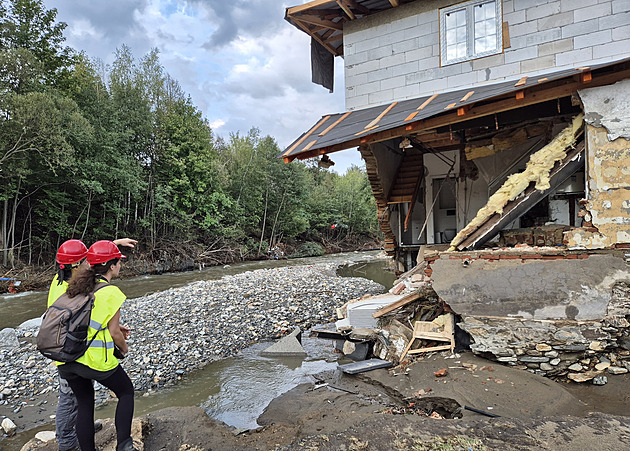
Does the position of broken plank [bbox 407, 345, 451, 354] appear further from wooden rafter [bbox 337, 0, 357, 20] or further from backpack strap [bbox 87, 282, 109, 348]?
wooden rafter [bbox 337, 0, 357, 20]

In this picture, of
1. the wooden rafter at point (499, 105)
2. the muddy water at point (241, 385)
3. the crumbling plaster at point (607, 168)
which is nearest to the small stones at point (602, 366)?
the crumbling plaster at point (607, 168)

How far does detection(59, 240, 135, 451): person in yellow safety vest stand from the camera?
272cm

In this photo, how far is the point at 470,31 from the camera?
23.5ft

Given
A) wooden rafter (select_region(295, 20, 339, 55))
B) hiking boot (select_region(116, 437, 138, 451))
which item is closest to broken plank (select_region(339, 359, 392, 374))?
hiking boot (select_region(116, 437, 138, 451))

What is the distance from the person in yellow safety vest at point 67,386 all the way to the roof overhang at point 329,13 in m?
7.01

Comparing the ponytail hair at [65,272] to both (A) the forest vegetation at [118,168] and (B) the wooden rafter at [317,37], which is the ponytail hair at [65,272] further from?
(A) the forest vegetation at [118,168]

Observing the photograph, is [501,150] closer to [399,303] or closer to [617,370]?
[399,303]

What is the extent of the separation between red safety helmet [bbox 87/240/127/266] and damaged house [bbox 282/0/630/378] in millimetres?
3991

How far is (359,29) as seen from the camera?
841 centimetres

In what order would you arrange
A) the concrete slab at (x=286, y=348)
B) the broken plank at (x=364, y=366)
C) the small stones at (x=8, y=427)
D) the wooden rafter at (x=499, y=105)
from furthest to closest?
the concrete slab at (x=286, y=348), the broken plank at (x=364, y=366), the wooden rafter at (x=499, y=105), the small stones at (x=8, y=427)

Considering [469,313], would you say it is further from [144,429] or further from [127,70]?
[127,70]

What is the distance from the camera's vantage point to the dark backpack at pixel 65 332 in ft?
8.63

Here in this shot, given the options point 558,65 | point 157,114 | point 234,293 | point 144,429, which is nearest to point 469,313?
point 144,429

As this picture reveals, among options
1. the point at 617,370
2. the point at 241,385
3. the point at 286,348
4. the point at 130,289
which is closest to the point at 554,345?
the point at 617,370
